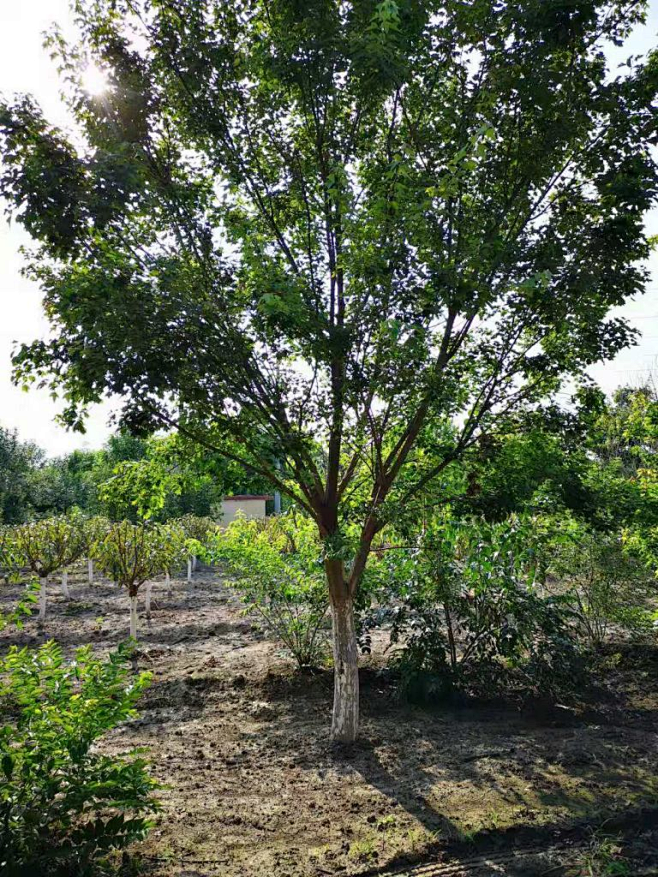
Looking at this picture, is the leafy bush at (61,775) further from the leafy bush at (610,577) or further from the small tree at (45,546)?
the small tree at (45,546)

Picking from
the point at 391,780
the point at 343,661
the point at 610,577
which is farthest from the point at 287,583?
the point at 610,577

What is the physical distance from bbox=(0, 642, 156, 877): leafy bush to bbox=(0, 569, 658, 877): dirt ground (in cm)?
33

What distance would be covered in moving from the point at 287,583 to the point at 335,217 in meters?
4.31

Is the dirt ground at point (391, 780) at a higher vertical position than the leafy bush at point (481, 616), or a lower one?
lower

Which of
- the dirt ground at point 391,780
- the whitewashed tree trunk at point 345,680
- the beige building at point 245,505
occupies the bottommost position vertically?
the dirt ground at point 391,780

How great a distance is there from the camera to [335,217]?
15.1 ft

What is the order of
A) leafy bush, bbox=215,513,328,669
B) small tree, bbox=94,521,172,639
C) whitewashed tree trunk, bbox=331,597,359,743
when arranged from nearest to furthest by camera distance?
whitewashed tree trunk, bbox=331,597,359,743
leafy bush, bbox=215,513,328,669
small tree, bbox=94,521,172,639

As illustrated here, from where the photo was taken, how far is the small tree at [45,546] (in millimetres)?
11727

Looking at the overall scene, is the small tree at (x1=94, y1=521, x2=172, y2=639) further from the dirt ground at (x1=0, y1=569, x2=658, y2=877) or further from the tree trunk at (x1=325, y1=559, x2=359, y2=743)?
the tree trunk at (x1=325, y1=559, x2=359, y2=743)

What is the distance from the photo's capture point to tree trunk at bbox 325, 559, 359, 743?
5289mm

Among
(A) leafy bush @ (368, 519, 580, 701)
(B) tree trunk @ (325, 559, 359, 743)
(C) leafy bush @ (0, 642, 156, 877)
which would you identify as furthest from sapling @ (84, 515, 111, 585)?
(C) leafy bush @ (0, 642, 156, 877)

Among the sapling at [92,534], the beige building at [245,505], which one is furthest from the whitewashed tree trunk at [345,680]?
the beige building at [245,505]

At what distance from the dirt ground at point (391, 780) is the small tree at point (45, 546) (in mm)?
5581

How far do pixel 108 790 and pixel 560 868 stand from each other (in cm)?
257
